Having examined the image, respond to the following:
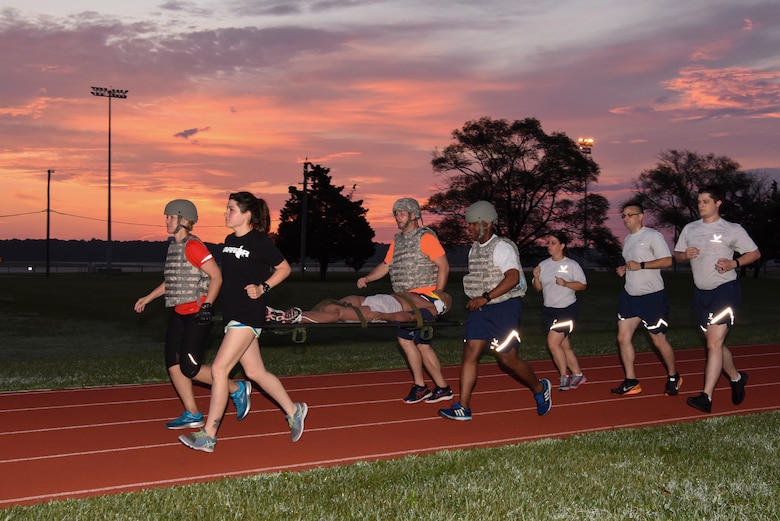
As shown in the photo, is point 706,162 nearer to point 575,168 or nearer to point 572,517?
point 575,168

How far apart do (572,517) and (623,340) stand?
4954 millimetres

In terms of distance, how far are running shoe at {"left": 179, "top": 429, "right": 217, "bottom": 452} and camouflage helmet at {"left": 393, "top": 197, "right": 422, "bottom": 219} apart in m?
3.15

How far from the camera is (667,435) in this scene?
26.6ft

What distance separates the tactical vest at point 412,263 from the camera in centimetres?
912

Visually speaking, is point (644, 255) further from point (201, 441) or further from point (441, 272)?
point (201, 441)

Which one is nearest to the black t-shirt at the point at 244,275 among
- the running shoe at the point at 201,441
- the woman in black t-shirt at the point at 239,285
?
A: the woman in black t-shirt at the point at 239,285

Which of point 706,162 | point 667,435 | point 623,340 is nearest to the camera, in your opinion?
point 667,435

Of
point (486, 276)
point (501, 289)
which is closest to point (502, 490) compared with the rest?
point (501, 289)

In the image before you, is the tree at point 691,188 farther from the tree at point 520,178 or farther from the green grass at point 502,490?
the green grass at point 502,490

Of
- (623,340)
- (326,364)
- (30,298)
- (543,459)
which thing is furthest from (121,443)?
(30,298)

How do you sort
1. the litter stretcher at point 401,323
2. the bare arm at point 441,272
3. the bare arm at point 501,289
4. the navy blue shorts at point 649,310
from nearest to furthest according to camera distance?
the bare arm at point 501,289 → the litter stretcher at point 401,323 → the bare arm at point 441,272 → the navy blue shorts at point 649,310

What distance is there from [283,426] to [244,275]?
2.03 m

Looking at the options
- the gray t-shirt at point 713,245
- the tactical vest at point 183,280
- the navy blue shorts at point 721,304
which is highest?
the gray t-shirt at point 713,245

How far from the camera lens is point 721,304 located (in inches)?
362
